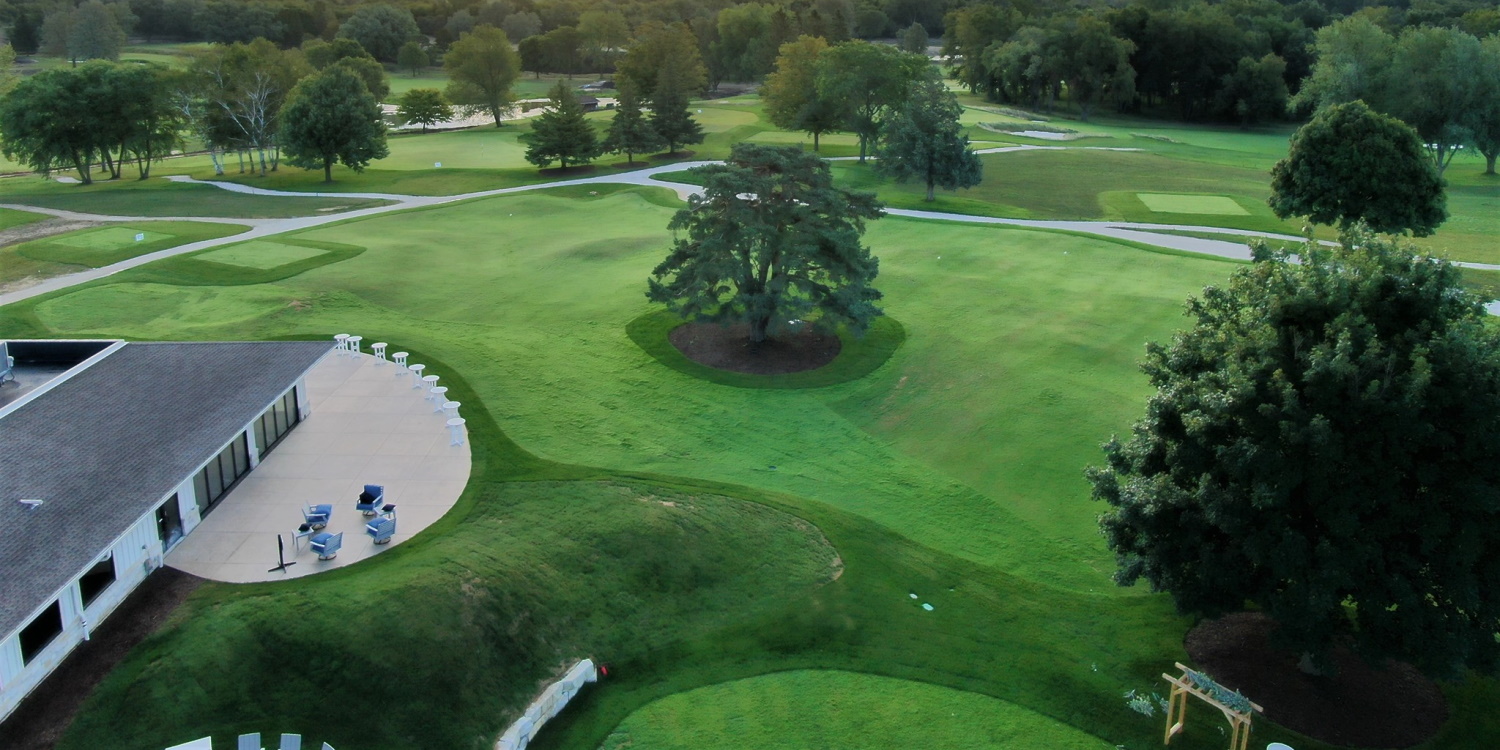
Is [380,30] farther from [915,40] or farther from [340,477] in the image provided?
[340,477]

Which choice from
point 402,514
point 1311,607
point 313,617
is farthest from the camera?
point 402,514

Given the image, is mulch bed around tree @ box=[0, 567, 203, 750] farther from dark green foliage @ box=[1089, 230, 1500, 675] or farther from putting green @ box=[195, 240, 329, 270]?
putting green @ box=[195, 240, 329, 270]

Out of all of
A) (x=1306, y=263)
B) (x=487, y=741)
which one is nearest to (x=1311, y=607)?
(x=1306, y=263)

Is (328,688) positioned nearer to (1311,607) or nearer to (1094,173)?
(1311,607)

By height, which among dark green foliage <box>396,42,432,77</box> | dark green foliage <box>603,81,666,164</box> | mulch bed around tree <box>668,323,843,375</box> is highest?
dark green foliage <box>396,42,432,77</box>

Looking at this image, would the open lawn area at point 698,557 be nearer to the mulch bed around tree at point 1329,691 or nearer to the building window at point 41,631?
the mulch bed around tree at point 1329,691

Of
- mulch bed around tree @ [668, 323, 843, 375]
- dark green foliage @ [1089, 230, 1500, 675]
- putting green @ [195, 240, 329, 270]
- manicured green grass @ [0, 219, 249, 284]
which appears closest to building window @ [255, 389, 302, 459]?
mulch bed around tree @ [668, 323, 843, 375]
